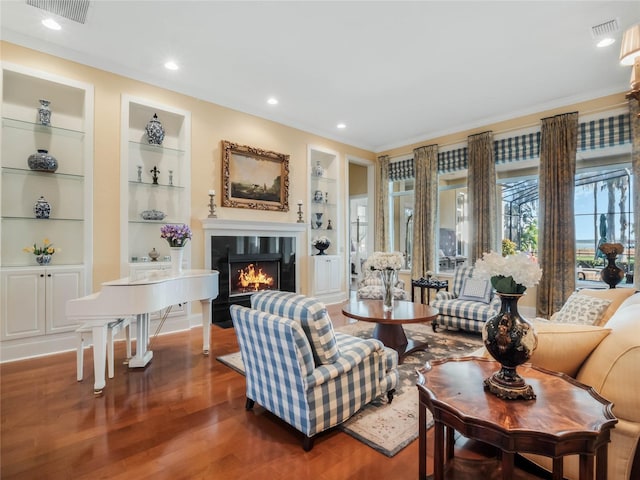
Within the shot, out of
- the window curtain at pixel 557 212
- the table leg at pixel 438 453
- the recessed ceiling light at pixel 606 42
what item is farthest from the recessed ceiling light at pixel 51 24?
the window curtain at pixel 557 212

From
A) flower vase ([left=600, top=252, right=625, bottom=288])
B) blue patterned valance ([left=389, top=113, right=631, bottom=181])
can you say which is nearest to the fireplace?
blue patterned valance ([left=389, top=113, right=631, bottom=181])

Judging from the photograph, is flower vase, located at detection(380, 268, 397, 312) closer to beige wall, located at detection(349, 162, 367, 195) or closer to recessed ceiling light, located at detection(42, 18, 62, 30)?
recessed ceiling light, located at detection(42, 18, 62, 30)

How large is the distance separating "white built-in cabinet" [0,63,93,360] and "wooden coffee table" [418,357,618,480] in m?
3.99

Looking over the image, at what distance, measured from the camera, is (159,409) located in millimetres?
2396

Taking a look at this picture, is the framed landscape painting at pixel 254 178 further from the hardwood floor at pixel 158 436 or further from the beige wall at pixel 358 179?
the beige wall at pixel 358 179

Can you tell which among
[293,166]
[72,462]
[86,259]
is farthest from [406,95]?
[72,462]

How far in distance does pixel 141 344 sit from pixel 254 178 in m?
3.11

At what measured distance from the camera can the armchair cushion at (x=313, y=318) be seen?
76.3 inches

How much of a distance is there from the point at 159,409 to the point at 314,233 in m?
4.46

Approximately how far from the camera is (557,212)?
482 cm

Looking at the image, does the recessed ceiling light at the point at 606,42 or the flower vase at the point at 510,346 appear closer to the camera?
the flower vase at the point at 510,346

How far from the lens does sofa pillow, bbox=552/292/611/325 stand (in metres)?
2.47

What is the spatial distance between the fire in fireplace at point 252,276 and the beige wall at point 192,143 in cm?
60

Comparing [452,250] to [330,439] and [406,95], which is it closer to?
[406,95]
